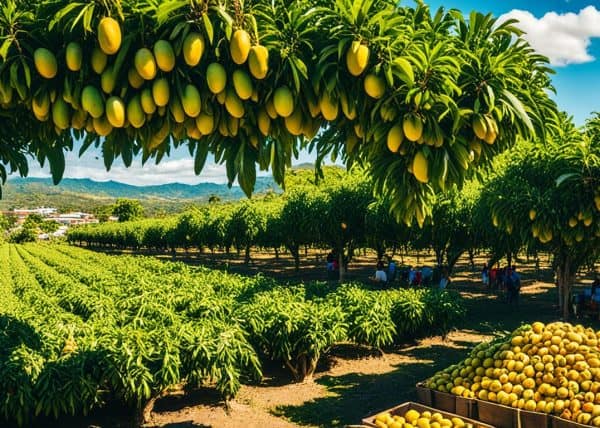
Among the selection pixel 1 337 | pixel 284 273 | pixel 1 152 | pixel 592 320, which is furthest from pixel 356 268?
pixel 1 152

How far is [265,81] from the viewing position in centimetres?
140

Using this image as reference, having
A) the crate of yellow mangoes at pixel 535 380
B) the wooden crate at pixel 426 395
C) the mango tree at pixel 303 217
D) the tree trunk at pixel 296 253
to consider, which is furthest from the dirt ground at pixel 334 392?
the tree trunk at pixel 296 253

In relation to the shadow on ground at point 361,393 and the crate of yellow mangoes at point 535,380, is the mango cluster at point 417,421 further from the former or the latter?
the shadow on ground at point 361,393

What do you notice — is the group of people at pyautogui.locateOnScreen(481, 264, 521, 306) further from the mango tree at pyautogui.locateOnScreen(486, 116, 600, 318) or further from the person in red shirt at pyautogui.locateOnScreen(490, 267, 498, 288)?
the mango tree at pyautogui.locateOnScreen(486, 116, 600, 318)

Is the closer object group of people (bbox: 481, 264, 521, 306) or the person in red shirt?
group of people (bbox: 481, 264, 521, 306)

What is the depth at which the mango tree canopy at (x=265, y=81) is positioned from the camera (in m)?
1.26

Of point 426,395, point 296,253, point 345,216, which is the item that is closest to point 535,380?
point 426,395

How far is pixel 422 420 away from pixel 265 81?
404 centimetres

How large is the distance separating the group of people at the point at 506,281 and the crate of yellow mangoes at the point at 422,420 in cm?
1363

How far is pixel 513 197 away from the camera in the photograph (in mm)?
9039

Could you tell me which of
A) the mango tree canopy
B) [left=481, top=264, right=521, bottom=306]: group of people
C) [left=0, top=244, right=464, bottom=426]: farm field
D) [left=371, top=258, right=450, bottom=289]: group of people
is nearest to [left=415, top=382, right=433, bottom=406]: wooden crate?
[left=0, top=244, right=464, bottom=426]: farm field

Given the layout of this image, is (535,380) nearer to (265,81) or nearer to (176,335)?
(176,335)

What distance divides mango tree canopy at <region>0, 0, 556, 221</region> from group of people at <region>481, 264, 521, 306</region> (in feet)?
55.4

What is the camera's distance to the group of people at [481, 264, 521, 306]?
1686cm
